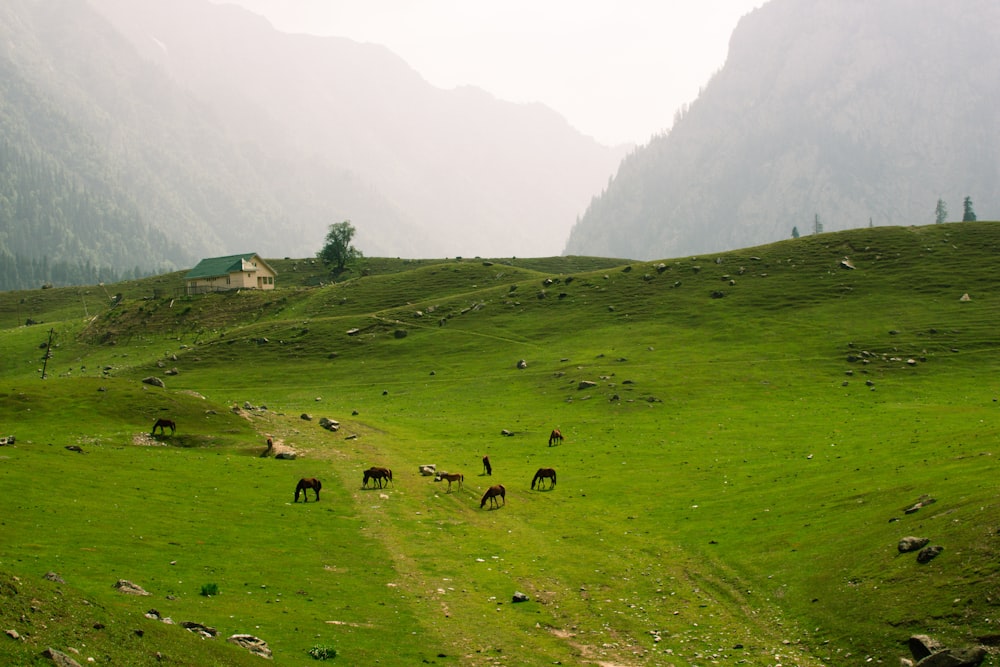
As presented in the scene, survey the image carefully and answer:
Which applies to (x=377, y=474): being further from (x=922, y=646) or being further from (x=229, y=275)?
(x=229, y=275)

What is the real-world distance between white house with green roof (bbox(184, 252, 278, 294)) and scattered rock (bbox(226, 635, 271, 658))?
138 metres

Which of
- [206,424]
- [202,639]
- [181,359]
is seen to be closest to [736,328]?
[206,424]

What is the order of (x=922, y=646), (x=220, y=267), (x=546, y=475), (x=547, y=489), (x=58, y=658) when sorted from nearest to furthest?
(x=58, y=658) → (x=922, y=646) → (x=547, y=489) → (x=546, y=475) → (x=220, y=267)

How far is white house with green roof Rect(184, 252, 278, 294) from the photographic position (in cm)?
15162

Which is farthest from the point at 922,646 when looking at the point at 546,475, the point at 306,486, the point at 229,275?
the point at 229,275

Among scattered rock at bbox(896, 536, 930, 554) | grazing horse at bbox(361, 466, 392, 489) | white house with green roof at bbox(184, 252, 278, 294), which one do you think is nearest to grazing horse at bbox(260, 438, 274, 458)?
grazing horse at bbox(361, 466, 392, 489)

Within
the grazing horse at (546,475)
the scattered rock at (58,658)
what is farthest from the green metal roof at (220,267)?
the scattered rock at (58,658)

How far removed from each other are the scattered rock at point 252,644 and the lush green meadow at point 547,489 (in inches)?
34.2

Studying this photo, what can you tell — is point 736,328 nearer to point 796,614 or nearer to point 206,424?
point 206,424

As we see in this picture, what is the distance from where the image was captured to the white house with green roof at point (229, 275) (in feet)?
497

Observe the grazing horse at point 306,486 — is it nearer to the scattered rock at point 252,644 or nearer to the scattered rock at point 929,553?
the scattered rock at point 252,644

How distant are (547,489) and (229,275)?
120m

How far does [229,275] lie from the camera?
15162 cm

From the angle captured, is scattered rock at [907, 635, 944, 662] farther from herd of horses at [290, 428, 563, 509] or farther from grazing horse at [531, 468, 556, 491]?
grazing horse at [531, 468, 556, 491]
